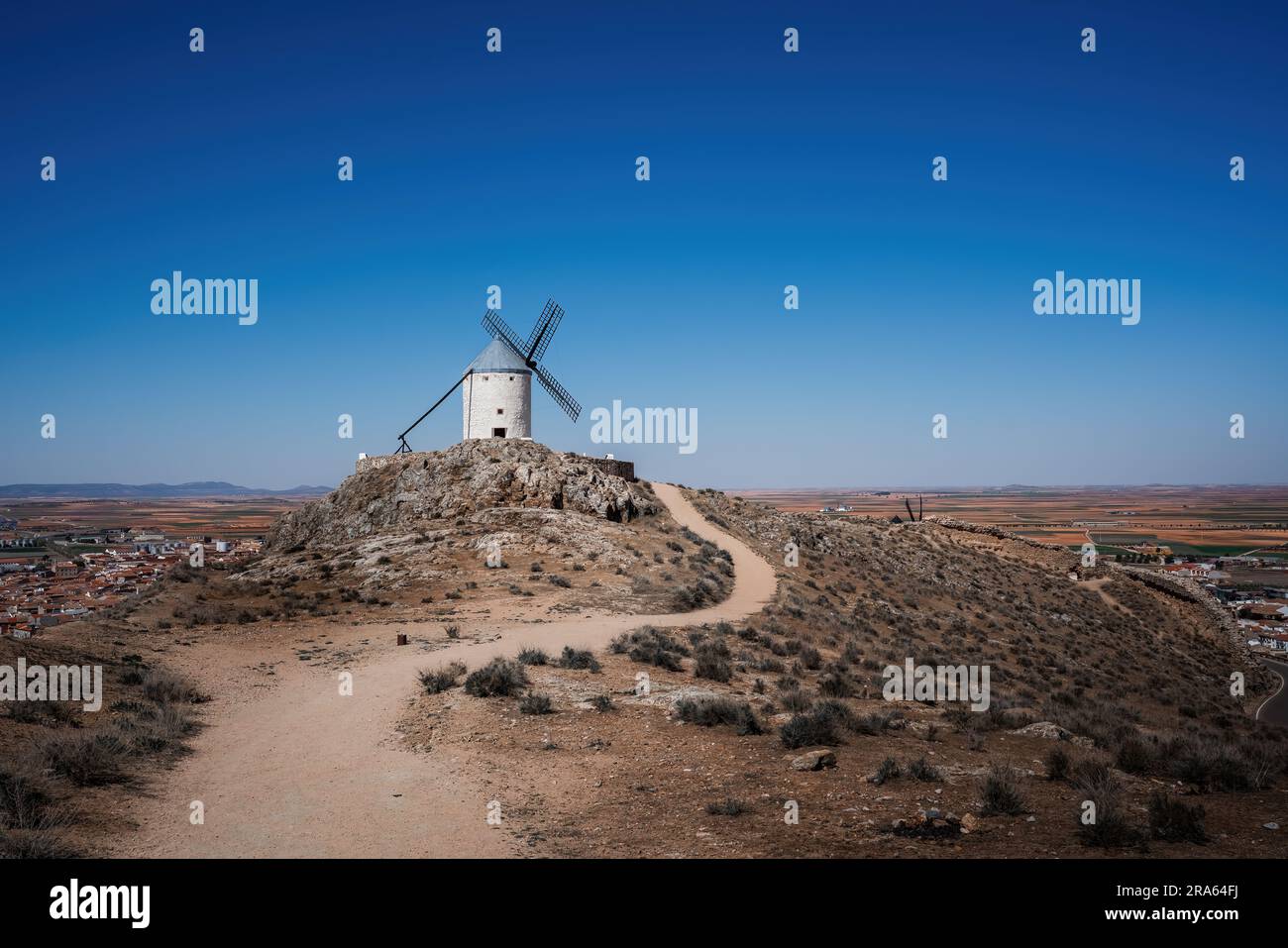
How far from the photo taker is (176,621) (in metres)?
19.9

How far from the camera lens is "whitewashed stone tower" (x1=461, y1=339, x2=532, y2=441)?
40.3 meters

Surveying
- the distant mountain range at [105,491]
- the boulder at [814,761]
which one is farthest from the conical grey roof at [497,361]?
the distant mountain range at [105,491]

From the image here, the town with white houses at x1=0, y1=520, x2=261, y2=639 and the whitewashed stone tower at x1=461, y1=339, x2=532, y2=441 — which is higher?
the whitewashed stone tower at x1=461, y1=339, x2=532, y2=441

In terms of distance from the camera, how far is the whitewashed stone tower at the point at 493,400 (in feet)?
132

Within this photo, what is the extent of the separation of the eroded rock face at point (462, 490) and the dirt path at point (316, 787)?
18675 millimetres

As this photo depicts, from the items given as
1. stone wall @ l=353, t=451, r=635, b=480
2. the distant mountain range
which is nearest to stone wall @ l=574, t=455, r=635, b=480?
stone wall @ l=353, t=451, r=635, b=480

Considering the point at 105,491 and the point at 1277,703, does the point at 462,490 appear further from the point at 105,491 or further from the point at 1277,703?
the point at 105,491

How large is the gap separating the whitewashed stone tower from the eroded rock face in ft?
9.23

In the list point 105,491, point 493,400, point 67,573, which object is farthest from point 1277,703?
point 105,491

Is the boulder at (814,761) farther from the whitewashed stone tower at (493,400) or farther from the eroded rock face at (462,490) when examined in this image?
the whitewashed stone tower at (493,400)

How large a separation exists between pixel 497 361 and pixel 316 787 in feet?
110

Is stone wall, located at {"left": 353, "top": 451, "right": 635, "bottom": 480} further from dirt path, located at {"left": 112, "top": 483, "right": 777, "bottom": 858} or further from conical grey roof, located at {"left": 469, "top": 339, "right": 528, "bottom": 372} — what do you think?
dirt path, located at {"left": 112, "top": 483, "right": 777, "bottom": 858}
